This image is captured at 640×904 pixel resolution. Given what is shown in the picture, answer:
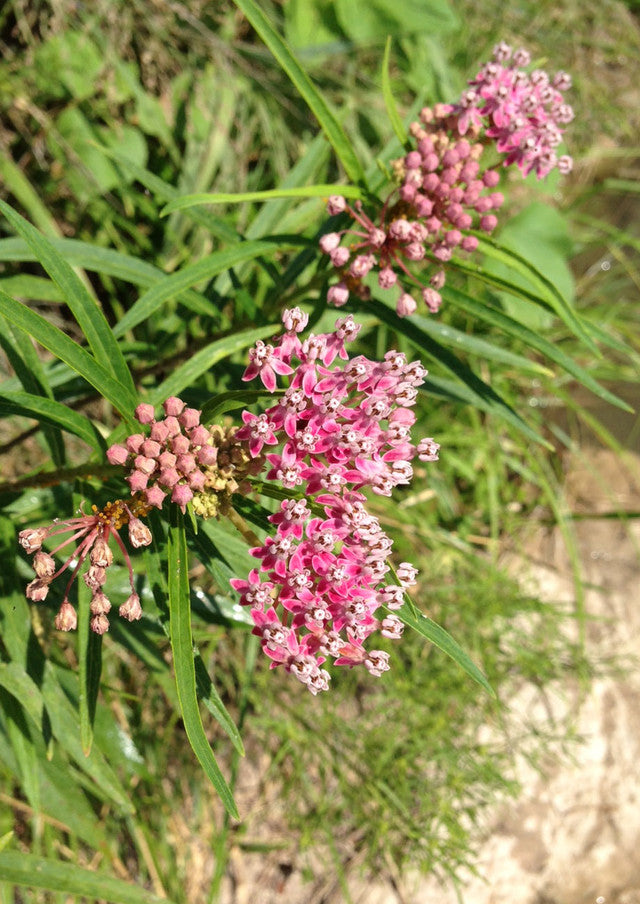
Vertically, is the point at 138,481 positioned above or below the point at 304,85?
below

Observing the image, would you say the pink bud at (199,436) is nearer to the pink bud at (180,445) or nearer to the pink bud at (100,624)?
the pink bud at (180,445)

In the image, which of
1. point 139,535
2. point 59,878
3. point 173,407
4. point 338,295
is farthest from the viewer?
point 59,878

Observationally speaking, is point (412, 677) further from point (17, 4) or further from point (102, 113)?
point (17, 4)

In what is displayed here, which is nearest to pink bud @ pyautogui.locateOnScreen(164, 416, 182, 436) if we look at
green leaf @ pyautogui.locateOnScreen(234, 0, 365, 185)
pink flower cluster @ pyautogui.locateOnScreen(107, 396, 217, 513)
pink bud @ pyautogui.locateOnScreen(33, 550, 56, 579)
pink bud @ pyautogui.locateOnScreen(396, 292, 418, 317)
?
pink flower cluster @ pyautogui.locateOnScreen(107, 396, 217, 513)

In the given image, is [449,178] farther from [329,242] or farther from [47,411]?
[47,411]

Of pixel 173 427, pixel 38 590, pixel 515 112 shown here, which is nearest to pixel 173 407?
pixel 173 427

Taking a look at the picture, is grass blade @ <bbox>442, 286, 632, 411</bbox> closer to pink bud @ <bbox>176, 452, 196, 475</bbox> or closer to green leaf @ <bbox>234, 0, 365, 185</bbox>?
green leaf @ <bbox>234, 0, 365, 185</bbox>

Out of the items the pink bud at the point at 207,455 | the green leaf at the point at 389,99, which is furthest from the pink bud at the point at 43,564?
the green leaf at the point at 389,99
